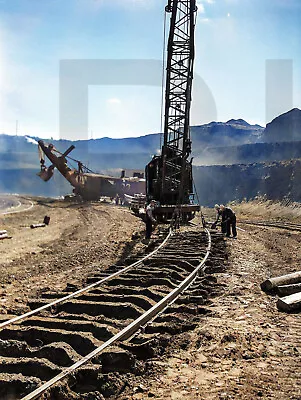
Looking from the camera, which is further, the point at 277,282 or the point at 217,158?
the point at 217,158

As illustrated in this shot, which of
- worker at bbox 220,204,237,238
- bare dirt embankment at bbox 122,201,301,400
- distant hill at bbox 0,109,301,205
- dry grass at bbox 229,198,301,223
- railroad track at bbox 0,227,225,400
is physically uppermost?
distant hill at bbox 0,109,301,205

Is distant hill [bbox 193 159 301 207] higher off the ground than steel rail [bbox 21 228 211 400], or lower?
higher

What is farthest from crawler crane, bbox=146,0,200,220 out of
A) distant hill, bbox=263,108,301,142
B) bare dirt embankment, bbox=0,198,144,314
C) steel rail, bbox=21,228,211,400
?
distant hill, bbox=263,108,301,142

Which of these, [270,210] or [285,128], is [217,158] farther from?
[270,210]

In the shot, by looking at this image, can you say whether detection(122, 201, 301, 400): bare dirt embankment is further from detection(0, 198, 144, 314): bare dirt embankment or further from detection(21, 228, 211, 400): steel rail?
detection(0, 198, 144, 314): bare dirt embankment

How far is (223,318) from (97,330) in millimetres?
1806

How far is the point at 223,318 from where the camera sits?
18.8ft

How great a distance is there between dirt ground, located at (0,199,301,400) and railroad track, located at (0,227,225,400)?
28 cm

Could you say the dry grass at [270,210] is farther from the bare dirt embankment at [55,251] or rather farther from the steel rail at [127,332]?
the steel rail at [127,332]

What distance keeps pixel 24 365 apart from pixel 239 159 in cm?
7773

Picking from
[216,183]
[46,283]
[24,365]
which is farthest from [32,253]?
[216,183]

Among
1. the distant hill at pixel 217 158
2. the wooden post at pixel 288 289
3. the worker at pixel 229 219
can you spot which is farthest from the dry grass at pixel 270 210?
the wooden post at pixel 288 289

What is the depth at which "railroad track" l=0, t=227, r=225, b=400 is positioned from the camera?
381 centimetres

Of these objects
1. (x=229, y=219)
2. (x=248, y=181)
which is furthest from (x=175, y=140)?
(x=248, y=181)
